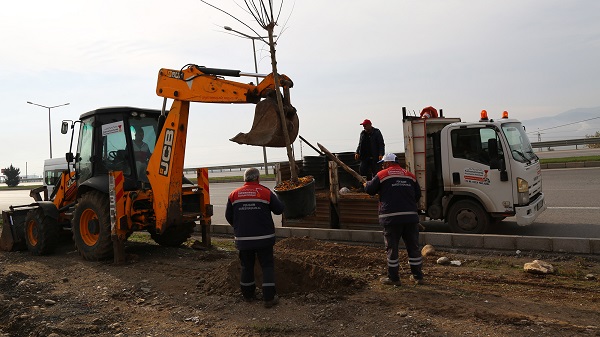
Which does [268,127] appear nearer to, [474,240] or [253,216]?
[253,216]

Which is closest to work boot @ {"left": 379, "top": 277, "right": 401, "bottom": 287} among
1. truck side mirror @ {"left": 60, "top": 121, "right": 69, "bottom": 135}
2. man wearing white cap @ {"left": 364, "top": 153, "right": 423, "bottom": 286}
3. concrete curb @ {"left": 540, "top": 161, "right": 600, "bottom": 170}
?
man wearing white cap @ {"left": 364, "top": 153, "right": 423, "bottom": 286}

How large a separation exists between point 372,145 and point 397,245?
440 cm

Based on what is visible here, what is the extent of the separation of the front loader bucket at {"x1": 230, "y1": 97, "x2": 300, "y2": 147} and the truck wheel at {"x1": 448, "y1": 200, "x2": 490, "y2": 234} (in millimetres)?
3775

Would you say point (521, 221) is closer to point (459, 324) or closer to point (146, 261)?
point (459, 324)

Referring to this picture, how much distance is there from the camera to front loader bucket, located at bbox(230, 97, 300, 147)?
7.22 meters

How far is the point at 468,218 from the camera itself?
944 centimetres

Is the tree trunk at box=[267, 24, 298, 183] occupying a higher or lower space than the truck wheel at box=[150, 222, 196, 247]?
higher

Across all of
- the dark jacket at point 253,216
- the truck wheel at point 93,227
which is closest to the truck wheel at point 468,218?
the dark jacket at point 253,216

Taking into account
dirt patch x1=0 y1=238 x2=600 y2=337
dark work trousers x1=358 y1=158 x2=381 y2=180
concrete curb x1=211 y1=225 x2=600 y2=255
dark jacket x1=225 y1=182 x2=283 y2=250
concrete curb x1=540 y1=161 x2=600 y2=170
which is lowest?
dirt patch x1=0 y1=238 x2=600 y2=337

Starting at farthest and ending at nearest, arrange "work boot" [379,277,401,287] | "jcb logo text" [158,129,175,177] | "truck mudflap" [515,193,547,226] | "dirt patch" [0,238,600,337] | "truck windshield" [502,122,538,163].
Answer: "truck windshield" [502,122,538,163]
"truck mudflap" [515,193,547,226]
"jcb logo text" [158,129,175,177]
"work boot" [379,277,401,287]
"dirt patch" [0,238,600,337]

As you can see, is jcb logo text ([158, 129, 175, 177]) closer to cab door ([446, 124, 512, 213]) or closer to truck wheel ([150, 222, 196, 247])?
truck wheel ([150, 222, 196, 247])

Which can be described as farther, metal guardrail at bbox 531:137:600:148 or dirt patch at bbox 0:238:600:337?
metal guardrail at bbox 531:137:600:148

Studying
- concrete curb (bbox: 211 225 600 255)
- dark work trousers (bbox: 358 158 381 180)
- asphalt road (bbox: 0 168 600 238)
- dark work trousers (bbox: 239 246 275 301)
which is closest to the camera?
dark work trousers (bbox: 239 246 275 301)

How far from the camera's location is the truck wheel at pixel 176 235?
1030 centimetres
